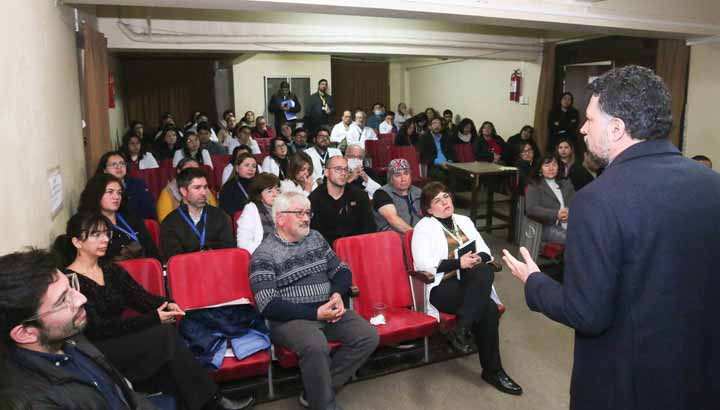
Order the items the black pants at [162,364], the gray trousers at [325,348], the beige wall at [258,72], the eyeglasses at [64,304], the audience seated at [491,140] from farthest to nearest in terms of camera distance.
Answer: the beige wall at [258,72] < the audience seated at [491,140] < the gray trousers at [325,348] < the black pants at [162,364] < the eyeglasses at [64,304]

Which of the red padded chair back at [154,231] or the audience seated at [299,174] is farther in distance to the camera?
the audience seated at [299,174]

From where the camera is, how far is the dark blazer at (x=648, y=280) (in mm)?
1251

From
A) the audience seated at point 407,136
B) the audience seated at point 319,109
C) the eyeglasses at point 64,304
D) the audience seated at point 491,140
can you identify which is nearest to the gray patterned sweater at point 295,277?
the eyeglasses at point 64,304

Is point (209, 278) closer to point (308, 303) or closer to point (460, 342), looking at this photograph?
point (308, 303)

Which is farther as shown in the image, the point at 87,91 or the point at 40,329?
the point at 87,91

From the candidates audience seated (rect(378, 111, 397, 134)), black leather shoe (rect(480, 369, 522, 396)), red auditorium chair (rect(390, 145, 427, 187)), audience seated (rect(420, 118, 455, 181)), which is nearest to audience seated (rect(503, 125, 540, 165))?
audience seated (rect(420, 118, 455, 181))

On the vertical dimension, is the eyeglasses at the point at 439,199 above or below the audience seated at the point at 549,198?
above

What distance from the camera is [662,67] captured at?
7.04m

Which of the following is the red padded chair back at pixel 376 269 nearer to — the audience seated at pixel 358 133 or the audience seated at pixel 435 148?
the audience seated at pixel 435 148

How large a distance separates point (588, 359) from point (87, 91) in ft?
14.5

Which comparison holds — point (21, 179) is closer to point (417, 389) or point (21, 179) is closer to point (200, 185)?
point (200, 185)

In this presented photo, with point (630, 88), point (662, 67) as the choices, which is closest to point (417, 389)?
point (630, 88)

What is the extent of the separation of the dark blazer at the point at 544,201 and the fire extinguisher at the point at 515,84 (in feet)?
18.1

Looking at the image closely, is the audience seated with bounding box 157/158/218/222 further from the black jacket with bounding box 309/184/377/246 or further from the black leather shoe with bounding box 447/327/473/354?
the black leather shoe with bounding box 447/327/473/354
